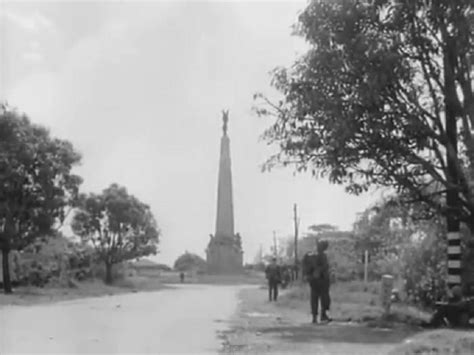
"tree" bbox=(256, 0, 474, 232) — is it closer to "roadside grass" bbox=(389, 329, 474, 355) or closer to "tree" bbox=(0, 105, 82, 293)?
"roadside grass" bbox=(389, 329, 474, 355)

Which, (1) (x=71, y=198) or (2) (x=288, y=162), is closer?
(2) (x=288, y=162)

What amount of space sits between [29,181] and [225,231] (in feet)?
136

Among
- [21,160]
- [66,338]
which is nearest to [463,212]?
[66,338]

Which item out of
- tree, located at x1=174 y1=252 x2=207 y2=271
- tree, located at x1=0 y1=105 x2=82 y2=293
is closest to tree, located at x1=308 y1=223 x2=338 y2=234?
tree, located at x1=174 y1=252 x2=207 y2=271

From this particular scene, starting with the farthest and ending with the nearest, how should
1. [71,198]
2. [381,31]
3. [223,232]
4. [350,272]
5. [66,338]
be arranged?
[223,232] < [350,272] < [71,198] < [381,31] < [66,338]

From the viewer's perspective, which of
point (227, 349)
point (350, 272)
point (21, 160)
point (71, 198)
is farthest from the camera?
point (350, 272)

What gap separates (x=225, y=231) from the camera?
238 ft

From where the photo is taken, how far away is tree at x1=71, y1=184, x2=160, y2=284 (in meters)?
52.6

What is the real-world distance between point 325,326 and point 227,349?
14.9 feet

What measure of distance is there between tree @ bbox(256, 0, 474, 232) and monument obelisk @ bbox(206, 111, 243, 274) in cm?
5487

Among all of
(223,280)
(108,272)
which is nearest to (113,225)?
(108,272)

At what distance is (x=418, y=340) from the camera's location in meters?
10.1

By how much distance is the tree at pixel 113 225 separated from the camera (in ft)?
173

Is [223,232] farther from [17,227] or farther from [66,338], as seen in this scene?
[66,338]
